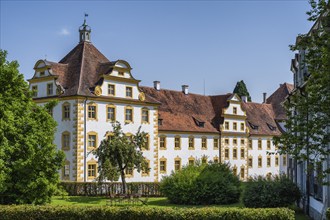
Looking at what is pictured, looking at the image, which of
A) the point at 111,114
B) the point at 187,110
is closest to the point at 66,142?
the point at 111,114

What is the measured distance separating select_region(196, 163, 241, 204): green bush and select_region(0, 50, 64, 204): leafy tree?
1251 cm

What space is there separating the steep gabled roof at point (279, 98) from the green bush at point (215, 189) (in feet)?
134

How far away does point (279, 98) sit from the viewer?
75.6m

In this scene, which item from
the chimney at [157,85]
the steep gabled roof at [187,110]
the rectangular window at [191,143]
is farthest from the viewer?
the chimney at [157,85]

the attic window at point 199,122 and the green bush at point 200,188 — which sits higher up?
the attic window at point 199,122

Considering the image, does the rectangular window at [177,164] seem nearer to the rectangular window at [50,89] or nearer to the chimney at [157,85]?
the chimney at [157,85]

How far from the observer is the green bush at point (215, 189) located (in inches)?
1276

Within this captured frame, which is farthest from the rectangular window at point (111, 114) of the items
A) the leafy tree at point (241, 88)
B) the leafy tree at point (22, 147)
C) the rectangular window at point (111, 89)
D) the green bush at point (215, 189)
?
the leafy tree at point (241, 88)

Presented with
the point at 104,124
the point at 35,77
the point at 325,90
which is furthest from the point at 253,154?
the point at 325,90

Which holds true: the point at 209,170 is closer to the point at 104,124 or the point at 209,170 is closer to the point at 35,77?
the point at 104,124

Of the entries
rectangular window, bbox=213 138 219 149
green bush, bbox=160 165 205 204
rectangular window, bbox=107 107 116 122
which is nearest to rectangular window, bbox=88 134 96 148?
rectangular window, bbox=107 107 116 122

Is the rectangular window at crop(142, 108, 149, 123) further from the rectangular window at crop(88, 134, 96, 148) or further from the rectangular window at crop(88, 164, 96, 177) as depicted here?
the rectangular window at crop(88, 164, 96, 177)

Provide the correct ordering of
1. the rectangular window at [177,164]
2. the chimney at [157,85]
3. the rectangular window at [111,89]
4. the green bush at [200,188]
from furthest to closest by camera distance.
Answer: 1. the chimney at [157,85]
2. the rectangular window at [177,164]
3. the rectangular window at [111,89]
4. the green bush at [200,188]

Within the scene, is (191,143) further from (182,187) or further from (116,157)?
(182,187)
